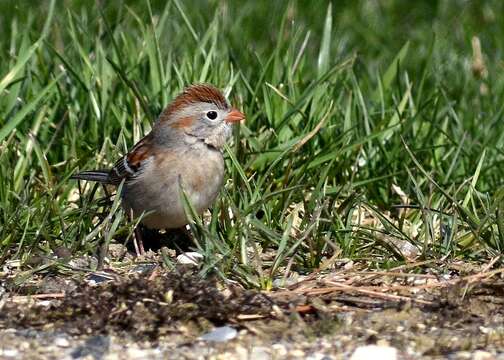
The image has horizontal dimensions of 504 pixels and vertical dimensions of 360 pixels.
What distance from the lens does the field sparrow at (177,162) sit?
491 centimetres

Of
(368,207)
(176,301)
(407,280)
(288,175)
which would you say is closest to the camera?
(176,301)

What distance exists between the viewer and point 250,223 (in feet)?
14.7

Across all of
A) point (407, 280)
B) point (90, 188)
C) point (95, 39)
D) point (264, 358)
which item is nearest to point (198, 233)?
point (90, 188)

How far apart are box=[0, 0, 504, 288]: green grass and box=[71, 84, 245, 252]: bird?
102mm

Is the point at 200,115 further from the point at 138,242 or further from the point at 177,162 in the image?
the point at 138,242

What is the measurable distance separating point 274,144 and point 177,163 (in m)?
0.62

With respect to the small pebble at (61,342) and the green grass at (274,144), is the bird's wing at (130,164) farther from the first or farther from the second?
the small pebble at (61,342)

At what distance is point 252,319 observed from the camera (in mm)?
3816

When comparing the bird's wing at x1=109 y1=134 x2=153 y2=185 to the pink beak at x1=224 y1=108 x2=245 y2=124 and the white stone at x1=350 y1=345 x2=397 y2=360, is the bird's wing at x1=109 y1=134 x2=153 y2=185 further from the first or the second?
the white stone at x1=350 y1=345 x2=397 y2=360

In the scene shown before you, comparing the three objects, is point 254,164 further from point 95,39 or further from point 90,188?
point 95,39

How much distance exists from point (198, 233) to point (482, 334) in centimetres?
151

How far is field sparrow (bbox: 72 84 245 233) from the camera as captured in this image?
491 centimetres

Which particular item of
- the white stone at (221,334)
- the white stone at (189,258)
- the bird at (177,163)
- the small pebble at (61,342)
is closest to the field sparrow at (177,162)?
the bird at (177,163)

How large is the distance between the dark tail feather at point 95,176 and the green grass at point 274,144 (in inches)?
2.1
